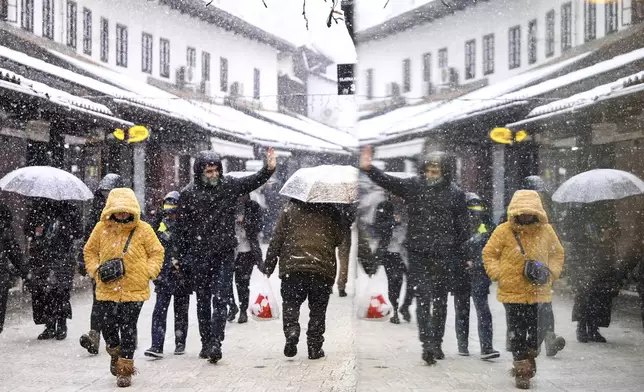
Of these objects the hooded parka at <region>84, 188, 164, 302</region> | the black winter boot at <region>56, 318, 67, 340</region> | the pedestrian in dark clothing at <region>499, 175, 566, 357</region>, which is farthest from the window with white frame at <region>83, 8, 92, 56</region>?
the pedestrian in dark clothing at <region>499, 175, 566, 357</region>

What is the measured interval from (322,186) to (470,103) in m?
1.74

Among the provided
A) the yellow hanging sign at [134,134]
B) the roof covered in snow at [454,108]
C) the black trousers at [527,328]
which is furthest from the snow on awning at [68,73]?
the black trousers at [527,328]

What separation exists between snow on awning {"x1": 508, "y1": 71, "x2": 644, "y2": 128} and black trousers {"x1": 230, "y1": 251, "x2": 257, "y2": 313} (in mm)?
3577

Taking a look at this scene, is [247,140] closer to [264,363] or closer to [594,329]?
[264,363]

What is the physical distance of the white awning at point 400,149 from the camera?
473cm

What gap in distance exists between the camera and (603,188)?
4246 millimetres

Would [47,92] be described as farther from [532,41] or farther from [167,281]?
[532,41]

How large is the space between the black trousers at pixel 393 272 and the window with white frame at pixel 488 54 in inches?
50.7

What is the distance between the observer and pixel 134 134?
266 inches

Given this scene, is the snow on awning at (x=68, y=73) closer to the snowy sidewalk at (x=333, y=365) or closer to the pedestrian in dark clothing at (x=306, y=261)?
the pedestrian in dark clothing at (x=306, y=261)

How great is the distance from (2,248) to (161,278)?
1693 millimetres

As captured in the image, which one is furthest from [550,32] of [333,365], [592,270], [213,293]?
[213,293]

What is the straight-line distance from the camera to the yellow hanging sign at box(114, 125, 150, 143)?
6.63 m

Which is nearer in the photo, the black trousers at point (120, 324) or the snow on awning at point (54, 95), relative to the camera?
the black trousers at point (120, 324)
